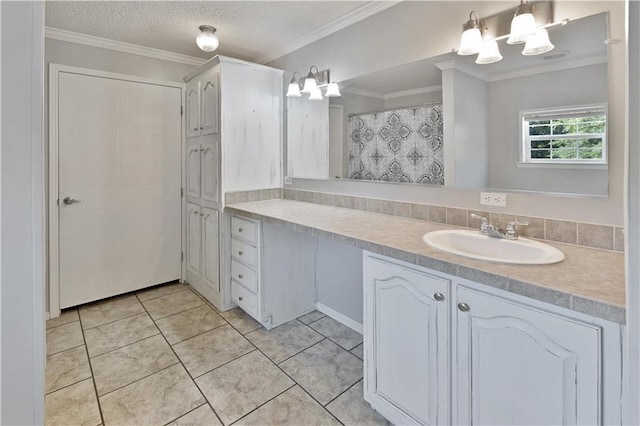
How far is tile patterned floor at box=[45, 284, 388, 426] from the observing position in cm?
162

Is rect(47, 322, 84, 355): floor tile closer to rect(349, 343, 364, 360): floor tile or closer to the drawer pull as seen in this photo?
rect(349, 343, 364, 360): floor tile

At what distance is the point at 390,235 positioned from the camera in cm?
159

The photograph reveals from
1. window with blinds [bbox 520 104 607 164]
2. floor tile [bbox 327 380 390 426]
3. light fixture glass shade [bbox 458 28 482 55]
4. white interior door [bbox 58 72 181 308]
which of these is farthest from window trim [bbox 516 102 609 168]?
white interior door [bbox 58 72 181 308]

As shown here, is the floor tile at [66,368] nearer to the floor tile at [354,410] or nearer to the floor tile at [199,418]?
the floor tile at [199,418]

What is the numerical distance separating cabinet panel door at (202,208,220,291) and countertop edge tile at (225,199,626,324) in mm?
656

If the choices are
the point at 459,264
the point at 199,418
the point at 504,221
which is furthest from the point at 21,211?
the point at 504,221

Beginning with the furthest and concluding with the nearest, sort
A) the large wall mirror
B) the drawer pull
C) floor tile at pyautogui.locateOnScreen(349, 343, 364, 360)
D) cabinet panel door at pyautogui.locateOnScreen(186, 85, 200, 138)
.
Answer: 1. cabinet panel door at pyautogui.locateOnScreen(186, 85, 200, 138)
2. floor tile at pyautogui.locateOnScreen(349, 343, 364, 360)
3. the large wall mirror
4. the drawer pull

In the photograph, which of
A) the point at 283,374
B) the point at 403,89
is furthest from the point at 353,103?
the point at 283,374

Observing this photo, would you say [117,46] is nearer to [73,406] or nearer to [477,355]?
[73,406]

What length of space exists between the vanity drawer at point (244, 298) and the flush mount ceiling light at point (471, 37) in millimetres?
2031

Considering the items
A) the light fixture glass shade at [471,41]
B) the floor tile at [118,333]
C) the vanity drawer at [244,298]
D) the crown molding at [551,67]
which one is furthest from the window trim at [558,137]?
the floor tile at [118,333]

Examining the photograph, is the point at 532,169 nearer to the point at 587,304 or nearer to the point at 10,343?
the point at 587,304

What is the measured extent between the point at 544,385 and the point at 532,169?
3.08ft

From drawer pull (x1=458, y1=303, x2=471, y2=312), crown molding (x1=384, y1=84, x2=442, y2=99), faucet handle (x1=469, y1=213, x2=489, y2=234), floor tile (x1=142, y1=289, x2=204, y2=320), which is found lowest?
floor tile (x1=142, y1=289, x2=204, y2=320)
